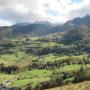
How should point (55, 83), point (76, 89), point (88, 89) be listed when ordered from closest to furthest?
point (88, 89)
point (76, 89)
point (55, 83)

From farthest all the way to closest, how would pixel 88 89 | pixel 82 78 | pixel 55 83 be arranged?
pixel 55 83 < pixel 82 78 < pixel 88 89

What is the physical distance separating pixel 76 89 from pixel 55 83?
244 feet

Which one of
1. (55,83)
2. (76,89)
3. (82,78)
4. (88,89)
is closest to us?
(88,89)

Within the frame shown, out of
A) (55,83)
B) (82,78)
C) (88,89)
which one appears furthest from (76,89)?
(55,83)

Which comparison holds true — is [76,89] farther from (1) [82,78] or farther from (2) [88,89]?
(1) [82,78]

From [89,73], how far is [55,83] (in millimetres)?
20904

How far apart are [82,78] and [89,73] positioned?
9715 millimetres

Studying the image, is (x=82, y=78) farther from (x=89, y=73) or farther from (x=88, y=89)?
(x=88, y=89)

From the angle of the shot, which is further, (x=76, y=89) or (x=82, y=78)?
(x=82, y=78)

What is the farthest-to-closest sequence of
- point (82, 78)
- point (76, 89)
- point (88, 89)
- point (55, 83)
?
point (55, 83) < point (82, 78) < point (76, 89) < point (88, 89)

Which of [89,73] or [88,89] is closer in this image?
[88,89]

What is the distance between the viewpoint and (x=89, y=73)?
167875 millimetres

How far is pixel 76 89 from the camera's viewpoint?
100m

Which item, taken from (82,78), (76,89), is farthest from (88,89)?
(82,78)
